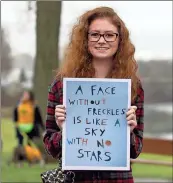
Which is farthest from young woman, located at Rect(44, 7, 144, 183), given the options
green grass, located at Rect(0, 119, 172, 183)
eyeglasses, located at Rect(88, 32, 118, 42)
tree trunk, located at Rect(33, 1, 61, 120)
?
tree trunk, located at Rect(33, 1, 61, 120)

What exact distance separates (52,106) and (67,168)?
290 millimetres

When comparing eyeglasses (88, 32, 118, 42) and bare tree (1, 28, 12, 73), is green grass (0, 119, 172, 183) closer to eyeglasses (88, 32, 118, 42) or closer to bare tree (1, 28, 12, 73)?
bare tree (1, 28, 12, 73)

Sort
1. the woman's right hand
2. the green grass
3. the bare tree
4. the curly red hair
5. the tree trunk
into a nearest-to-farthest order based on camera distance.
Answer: the woman's right hand < the curly red hair < the green grass < the bare tree < the tree trunk

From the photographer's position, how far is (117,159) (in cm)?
291

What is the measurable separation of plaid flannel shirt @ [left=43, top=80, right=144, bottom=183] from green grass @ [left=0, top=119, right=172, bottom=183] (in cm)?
602

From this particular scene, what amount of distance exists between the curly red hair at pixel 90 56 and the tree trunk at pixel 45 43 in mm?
7709

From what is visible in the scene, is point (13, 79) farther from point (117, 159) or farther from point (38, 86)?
point (117, 159)

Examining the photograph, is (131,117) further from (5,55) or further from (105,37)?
(5,55)

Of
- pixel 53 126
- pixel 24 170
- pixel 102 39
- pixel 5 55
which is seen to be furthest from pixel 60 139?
pixel 5 55

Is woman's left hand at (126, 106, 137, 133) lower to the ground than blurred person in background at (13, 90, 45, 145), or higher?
higher

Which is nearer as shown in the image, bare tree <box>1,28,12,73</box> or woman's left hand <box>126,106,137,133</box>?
woman's left hand <box>126,106,137,133</box>

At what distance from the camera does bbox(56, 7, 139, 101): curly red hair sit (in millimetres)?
2936

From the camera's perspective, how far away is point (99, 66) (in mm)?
2939

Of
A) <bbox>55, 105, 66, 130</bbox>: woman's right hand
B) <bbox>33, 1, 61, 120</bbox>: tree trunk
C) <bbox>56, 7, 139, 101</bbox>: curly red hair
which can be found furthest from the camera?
<bbox>33, 1, 61, 120</bbox>: tree trunk
